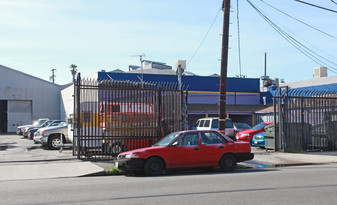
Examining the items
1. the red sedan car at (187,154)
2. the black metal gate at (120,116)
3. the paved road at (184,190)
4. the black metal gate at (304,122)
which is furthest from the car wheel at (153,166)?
the black metal gate at (304,122)

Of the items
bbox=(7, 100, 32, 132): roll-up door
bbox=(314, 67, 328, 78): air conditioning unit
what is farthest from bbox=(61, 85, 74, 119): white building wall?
bbox=(314, 67, 328, 78): air conditioning unit

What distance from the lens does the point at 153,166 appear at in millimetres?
11391

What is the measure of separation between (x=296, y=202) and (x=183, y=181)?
136 inches

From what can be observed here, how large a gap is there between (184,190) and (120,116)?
697cm

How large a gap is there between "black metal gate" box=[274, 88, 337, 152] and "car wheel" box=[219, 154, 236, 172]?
625cm

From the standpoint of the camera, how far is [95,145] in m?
14.6

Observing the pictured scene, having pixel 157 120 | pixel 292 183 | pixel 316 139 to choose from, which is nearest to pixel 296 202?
pixel 292 183

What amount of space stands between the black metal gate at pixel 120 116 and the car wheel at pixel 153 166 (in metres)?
3.72

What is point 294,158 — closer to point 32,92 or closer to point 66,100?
point 66,100

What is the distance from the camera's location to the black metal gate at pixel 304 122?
17.7 metres

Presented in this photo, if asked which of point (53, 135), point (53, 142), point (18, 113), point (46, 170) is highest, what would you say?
point (18, 113)

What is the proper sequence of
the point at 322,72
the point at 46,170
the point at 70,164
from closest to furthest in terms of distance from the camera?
the point at 46,170 → the point at 70,164 → the point at 322,72

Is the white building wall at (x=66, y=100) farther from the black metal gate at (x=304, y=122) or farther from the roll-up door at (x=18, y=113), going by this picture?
the black metal gate at (x=304, y=122)

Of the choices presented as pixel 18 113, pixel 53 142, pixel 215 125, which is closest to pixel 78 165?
pixel 53 142
